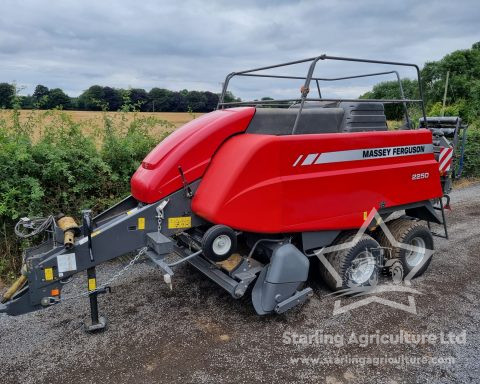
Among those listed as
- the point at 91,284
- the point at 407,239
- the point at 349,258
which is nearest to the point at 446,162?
the point at 407,239

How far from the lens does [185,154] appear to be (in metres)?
3.71

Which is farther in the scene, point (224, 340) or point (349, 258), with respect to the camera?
point (349, 258)

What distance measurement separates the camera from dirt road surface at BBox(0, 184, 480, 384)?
10.3 feet

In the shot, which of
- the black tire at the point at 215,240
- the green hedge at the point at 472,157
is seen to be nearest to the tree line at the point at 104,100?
the black tire at the point at 215,240

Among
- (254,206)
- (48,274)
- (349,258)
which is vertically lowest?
(349,258)

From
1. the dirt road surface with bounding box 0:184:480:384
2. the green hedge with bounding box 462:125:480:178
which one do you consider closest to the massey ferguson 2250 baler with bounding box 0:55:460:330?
the dirt road surface with bounding box 0:184:480:384

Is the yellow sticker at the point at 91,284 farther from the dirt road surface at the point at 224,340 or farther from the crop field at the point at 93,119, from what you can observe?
the crop field at the point at 93,119

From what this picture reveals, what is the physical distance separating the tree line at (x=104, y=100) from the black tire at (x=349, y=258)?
241 cm

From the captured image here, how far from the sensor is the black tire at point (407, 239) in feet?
15.5

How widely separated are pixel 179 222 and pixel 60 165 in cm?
220

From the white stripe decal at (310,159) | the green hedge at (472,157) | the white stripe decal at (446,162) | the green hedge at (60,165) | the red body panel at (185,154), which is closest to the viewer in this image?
the red body panel at (185,154)

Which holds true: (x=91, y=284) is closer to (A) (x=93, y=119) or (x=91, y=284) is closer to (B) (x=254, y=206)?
(B) (x=254, y=206)

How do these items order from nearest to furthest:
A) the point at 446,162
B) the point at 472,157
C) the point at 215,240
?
the point at 215,240, the point at 446,162, the point at 472,157

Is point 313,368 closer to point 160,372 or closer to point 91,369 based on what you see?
point 160,372
